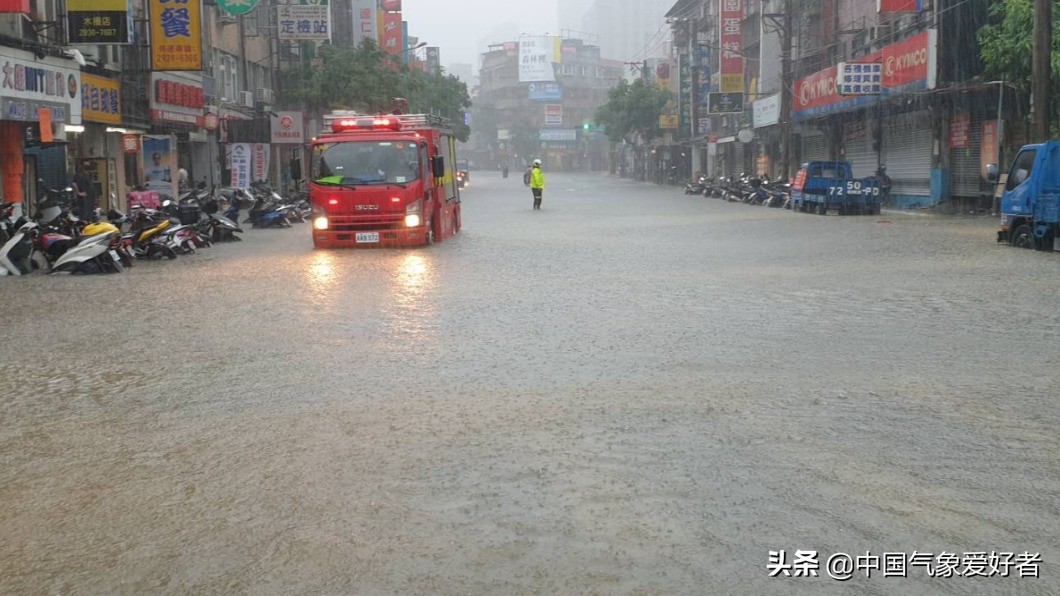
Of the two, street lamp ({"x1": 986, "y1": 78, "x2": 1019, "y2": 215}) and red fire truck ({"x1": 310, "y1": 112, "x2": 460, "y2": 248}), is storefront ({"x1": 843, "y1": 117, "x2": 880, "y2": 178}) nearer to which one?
street lamp ({"x1": 986, "y1": 78, "x2": 1019, "y2": 215})

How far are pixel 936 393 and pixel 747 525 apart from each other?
3.16m

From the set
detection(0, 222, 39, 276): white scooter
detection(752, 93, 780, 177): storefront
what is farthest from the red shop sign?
detection(752, 93, 780, 177): storefront

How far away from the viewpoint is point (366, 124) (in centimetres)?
2133

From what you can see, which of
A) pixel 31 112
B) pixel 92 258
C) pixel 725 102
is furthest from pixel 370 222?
pixel 725 102

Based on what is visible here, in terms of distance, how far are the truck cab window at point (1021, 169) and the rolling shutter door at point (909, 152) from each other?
15.3 metres

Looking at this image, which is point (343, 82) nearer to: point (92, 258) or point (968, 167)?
point (968, 167)

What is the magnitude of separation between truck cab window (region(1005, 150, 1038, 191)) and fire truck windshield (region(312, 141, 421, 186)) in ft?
33.5

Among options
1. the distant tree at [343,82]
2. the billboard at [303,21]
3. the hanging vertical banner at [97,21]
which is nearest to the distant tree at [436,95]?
the distant tree at [343,82]

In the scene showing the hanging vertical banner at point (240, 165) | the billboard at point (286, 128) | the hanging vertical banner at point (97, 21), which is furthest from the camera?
the billboard at point (286, 128)

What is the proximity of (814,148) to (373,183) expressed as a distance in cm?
3250

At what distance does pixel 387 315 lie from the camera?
450 inches

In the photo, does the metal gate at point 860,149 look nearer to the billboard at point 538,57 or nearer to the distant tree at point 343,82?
the distant tree at point 343,82

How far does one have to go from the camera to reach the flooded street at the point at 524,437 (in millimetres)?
4316

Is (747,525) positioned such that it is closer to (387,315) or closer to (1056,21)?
(387,315)
